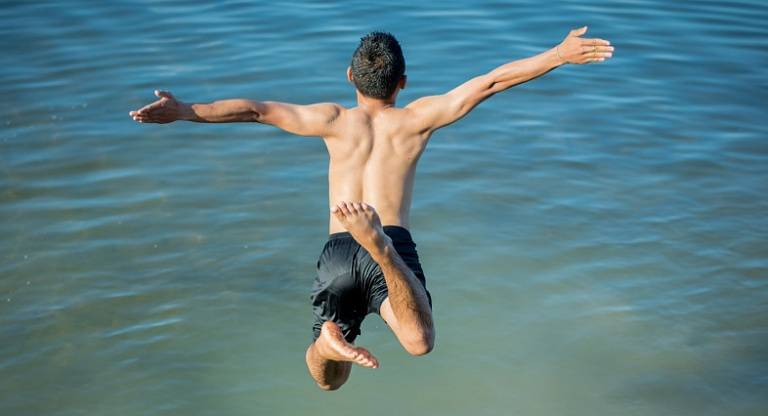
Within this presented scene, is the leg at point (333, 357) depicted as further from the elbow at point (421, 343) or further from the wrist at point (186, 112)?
the wrist at point (186, 112)

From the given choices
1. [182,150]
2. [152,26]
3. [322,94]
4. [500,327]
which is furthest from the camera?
[152,26]

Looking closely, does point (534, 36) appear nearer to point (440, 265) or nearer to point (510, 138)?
point (510, 138)

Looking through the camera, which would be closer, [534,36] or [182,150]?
[182,150]

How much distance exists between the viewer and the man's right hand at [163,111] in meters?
4.84

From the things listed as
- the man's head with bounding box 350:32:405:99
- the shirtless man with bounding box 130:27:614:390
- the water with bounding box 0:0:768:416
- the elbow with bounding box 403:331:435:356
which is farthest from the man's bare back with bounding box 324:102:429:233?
the water with bounding box 0:0:768:416

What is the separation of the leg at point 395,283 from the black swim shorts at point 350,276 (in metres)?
0.18

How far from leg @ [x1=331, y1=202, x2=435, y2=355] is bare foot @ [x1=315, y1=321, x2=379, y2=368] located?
0.25 meters

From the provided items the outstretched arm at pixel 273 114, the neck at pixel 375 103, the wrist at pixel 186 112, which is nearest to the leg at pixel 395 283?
the outstretched arm at pixel 273 114

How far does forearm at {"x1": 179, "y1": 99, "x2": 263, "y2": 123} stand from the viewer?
16.4 feet

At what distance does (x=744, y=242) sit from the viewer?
8.38 m

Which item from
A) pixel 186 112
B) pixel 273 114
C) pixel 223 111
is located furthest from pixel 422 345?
pixel 186 112

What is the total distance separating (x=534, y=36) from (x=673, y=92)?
6.50 feet

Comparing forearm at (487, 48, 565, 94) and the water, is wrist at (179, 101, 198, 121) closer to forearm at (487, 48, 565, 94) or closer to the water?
forearm at (487, 48, 565, 94)

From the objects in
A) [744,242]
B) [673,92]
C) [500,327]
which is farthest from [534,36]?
[500,327]
